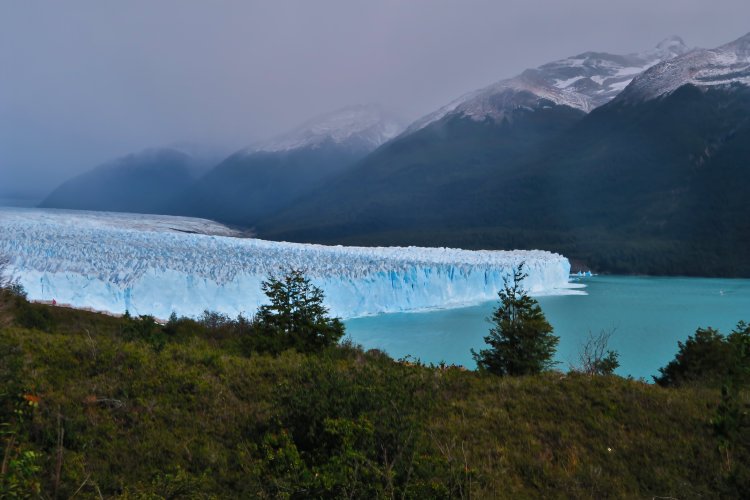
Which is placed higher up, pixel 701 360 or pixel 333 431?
pixel 333 431

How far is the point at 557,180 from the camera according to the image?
71625mm

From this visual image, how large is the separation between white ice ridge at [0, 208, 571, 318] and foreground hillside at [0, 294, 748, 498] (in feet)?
37.7

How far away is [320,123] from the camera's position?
464 feet

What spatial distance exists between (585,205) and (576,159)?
1298 cm

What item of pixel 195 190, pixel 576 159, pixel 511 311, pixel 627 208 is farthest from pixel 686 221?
pixel 195 190

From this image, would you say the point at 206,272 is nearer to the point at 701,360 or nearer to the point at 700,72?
the point at 701,360

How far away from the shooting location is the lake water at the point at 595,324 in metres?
15.9

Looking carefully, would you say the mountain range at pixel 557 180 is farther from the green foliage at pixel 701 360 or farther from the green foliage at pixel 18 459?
the green foliage at pixel 18 459

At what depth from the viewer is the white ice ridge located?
51.3 ft

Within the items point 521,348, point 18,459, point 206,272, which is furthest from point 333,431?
point 206,272

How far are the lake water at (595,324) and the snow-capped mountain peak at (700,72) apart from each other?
2152 inches

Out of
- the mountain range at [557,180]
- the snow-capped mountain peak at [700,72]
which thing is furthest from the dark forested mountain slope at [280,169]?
the snow-capped mountain peak at [700,72]

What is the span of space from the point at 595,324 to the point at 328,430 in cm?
2051

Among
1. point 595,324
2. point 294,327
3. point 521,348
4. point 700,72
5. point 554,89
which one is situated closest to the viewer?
point 521,348
